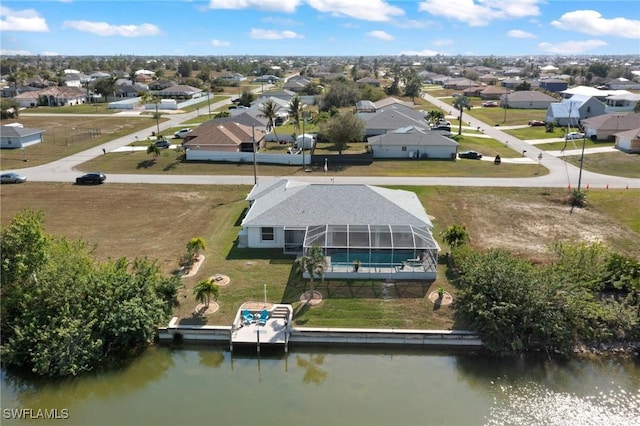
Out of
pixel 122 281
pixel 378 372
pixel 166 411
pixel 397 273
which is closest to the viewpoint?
pixel 166 411

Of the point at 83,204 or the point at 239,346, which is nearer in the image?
the point at 239,346

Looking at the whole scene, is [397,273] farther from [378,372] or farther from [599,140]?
[599,140]

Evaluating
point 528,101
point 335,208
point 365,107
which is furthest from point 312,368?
point 528,101

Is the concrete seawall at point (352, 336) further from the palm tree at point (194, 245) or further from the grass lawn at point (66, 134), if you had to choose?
the grass lawn at point (66, 134)

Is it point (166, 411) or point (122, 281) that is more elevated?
point (122, 281)

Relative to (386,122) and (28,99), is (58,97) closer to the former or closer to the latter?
(28,99)

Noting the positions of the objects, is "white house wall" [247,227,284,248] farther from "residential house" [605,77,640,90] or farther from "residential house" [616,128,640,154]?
"residential house" [605,77,640,90]

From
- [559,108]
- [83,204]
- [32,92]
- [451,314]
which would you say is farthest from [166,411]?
[32,92]

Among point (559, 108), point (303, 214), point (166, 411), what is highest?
point (559, 108)
